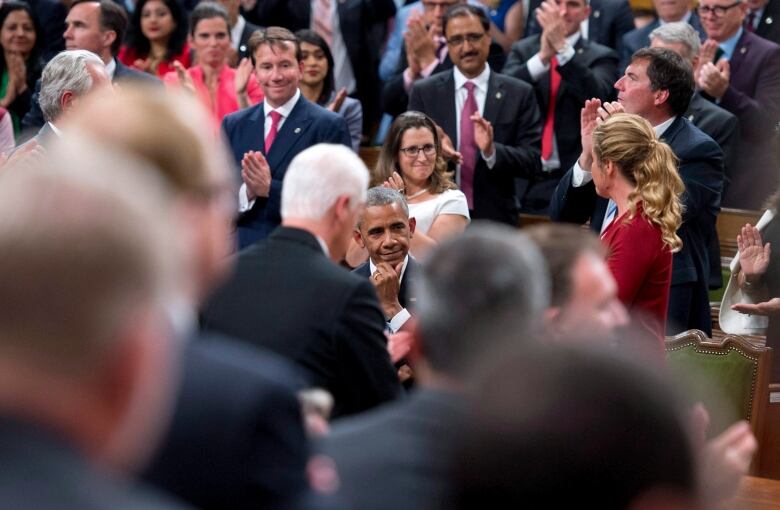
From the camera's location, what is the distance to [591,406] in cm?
128

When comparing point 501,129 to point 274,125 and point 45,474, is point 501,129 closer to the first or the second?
point 274,125

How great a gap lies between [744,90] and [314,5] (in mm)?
2848

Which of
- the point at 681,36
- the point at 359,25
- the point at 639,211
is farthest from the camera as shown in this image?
the point at 359,25

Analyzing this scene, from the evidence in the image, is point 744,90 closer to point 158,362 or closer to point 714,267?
point 714,267

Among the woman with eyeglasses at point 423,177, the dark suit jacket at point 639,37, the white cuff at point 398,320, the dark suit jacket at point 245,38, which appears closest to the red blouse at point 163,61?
the dark suit jacket at point 245,38

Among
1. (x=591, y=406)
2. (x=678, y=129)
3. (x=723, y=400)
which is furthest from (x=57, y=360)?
(x=678, y=129)

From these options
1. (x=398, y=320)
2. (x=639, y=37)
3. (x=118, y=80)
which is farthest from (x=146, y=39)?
(x=398, y=320)

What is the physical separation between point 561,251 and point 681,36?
4.24 m

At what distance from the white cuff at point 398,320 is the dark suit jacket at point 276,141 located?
5.19 feet

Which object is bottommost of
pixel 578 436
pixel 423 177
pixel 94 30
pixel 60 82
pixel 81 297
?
pixel 423 177

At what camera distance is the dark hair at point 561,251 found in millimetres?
2248

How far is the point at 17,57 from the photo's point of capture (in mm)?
7785

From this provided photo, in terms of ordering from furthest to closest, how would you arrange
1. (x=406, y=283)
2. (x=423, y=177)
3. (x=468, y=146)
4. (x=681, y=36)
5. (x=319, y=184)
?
(x=468, y=146)
(x=681, y=36)
(x=423, y=177)
(x=406, y=283)
(x=319, y=184)

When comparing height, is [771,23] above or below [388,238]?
above
